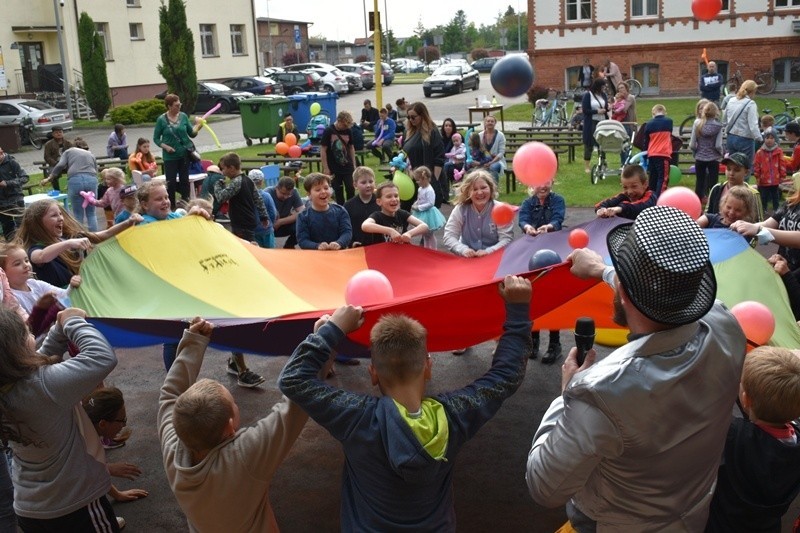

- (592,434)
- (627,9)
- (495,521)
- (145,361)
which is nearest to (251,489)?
(592,434)

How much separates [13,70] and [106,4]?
4.38 m

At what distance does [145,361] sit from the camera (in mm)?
6250

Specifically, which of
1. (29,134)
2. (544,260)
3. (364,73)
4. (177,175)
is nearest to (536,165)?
(544,260)

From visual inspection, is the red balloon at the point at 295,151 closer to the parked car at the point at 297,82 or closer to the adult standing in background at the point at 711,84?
the adult standing in background at the point at 711,84

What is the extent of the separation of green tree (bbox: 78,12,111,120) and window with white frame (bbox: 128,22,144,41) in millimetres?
3406

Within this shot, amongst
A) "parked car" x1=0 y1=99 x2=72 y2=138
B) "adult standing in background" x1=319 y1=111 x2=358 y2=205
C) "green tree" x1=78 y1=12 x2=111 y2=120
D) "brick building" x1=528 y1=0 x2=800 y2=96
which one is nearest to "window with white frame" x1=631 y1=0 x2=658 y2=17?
"brick building" x1=528 y1=0 x2=800 y2=96

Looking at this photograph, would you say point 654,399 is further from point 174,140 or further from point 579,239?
point 174,140

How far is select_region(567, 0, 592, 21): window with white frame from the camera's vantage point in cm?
2752

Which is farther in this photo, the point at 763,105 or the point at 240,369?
the point at 763,105

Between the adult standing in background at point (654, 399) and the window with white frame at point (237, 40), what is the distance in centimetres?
3665

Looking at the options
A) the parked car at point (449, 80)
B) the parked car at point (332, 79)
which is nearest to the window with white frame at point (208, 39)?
the parked car at point (332, 79)

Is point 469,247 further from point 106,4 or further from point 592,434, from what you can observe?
point 106,4

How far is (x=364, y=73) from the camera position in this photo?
37844 millimetres

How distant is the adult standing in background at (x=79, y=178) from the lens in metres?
10.5
